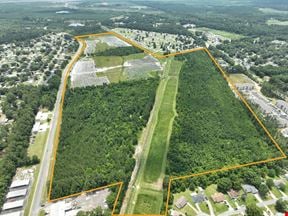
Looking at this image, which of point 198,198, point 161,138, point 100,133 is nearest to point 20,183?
point 100,133

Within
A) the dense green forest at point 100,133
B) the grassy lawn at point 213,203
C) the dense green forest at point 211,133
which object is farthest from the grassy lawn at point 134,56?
the grassy lawn at point 213,203

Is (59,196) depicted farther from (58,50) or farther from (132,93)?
(58,50)

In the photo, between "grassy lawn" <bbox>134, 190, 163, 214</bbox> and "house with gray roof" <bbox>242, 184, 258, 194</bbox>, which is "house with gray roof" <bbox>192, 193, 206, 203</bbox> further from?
"house with gray roof" <bbox>242, 184, 258, 194</bbox>

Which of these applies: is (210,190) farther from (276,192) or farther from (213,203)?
(276,192)

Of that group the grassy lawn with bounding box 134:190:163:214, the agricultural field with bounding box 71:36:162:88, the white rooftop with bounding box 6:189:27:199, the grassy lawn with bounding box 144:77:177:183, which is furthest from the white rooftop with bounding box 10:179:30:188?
the agricultural field with bounding box 71:36:162:88

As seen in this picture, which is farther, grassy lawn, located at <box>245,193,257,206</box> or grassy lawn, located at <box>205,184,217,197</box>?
grassy lawn, located at <box>205,184,217,197</box>

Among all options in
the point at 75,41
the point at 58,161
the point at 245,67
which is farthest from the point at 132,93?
the point at 75,41

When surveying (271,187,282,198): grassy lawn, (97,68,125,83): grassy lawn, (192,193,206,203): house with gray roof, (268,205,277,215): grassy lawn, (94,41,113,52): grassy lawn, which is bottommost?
(94,41,113,52): grassy lawn
